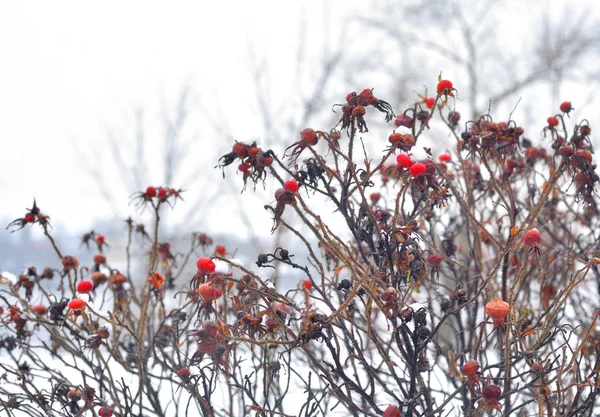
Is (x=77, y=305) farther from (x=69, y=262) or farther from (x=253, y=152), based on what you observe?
(x=253, y=152)

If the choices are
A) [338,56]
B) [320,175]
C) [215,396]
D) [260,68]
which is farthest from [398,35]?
[320,175]

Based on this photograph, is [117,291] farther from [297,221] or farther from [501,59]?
[501,59]

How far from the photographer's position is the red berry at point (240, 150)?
4.33 ft

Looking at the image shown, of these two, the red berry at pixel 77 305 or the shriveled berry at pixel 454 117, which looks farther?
the shriveled berry at pixel 454 117

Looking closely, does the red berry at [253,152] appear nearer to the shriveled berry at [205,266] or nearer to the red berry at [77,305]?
the shriveled berry at [205,266]

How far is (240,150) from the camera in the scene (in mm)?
1325

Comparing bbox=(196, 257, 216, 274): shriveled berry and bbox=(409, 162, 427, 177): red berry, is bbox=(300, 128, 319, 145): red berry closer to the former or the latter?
bbox=(409, 162, 427, 177): red berry

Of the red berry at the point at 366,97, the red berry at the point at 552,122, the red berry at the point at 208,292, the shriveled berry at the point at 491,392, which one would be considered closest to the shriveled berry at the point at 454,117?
the red berry at the point at 552,122

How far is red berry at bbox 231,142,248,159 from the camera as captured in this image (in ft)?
4.33

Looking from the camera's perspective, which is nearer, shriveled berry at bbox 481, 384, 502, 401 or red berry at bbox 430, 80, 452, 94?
shriveled berry at bbox 481, 384, 502, 401

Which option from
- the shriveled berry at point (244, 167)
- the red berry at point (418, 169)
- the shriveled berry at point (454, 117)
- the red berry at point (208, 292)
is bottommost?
the red berry at point (208, 292)

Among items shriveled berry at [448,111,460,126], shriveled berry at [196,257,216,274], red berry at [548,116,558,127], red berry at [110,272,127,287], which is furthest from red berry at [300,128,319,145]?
red berry at [110,272,127,287]

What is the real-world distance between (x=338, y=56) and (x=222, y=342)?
9.84 meters

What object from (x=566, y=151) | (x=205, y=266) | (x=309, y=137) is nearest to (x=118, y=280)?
(x=205, y=266)
